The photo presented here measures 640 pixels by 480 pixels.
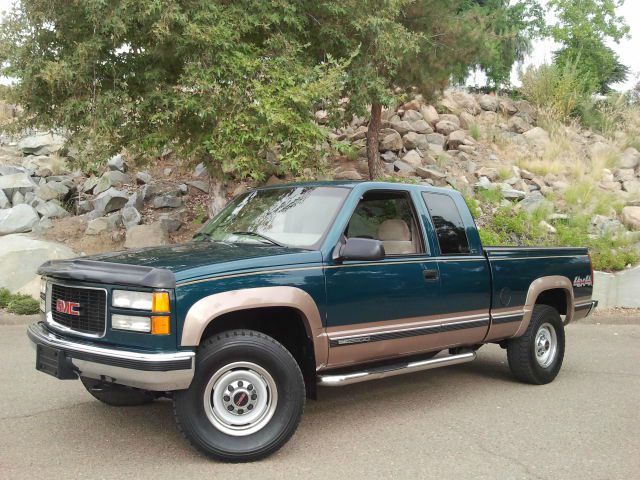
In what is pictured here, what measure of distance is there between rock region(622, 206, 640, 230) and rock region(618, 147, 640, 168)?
15.2 ft

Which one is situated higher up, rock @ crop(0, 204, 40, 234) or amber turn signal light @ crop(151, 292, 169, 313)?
rock @ crop(0, 204, 40, 234)

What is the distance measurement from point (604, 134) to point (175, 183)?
14181mm

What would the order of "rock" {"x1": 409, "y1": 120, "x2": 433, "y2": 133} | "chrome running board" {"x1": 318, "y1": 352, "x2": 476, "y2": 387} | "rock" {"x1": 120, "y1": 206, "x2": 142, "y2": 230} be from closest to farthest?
"chrome running board" {"x1": 318, "y1": 352, "x2": 476, "y2": 387} < "rock" {"x1": 120, "y1": 206, "x2": 142, "y2": 230} < "rock" {"x1": 409, "y1": 120, "x2": 433, "y2": 133}

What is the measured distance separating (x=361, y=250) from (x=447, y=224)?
1557 mm

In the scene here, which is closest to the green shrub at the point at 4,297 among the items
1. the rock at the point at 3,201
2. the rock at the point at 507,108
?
the rock at the point at 3,201

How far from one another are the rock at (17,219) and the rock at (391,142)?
869cm

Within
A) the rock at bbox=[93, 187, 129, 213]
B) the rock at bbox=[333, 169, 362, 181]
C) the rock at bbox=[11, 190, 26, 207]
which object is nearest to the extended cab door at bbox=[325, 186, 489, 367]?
the rock at bbox=[333, 169, 362, 181]

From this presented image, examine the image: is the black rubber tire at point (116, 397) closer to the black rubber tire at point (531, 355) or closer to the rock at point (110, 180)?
the black rubber tire at point (531, 355)

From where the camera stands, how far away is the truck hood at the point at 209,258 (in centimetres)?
435

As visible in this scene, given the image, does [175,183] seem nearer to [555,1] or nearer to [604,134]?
[604,134]

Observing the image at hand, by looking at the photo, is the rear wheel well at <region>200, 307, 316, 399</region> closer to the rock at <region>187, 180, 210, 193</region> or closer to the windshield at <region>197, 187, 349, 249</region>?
the windshield at <region>197, 187, 349, 249</region>

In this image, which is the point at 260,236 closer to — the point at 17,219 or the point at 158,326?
the point at 158,326

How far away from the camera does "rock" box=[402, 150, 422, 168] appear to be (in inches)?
663

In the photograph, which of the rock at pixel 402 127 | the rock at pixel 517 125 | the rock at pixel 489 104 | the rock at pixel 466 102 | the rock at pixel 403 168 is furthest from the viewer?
the rock at pixel 489 104
